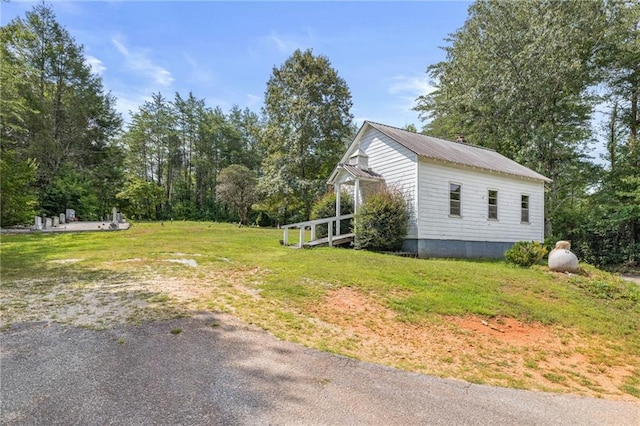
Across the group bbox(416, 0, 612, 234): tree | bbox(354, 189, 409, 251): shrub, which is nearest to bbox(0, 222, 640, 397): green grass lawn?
bbox(354, 189, 409, 251): shrub

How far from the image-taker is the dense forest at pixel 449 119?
19734 millimetres

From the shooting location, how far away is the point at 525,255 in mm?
12789

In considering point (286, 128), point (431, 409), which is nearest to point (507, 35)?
point (286, 128)

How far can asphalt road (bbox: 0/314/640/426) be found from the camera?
3025 mm

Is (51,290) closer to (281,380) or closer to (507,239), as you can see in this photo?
(281,380)

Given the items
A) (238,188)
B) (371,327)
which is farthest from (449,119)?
(371,327)

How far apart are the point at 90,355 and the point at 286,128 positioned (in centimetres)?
2296

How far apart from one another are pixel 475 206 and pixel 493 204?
4.78ft

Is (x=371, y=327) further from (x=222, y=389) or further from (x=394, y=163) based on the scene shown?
(x=394, y=163)

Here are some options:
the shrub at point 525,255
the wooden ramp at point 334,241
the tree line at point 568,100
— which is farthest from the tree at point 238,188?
the shrub at point 525,255

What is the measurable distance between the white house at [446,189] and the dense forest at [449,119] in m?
3.70

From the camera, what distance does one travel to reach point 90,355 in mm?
3969

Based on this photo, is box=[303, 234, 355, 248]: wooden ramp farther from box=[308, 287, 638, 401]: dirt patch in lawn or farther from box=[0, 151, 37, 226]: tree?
box=[0, 151, 37, 226]: tree

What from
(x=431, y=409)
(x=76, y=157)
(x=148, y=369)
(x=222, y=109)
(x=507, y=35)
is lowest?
(x=431, y=409)
